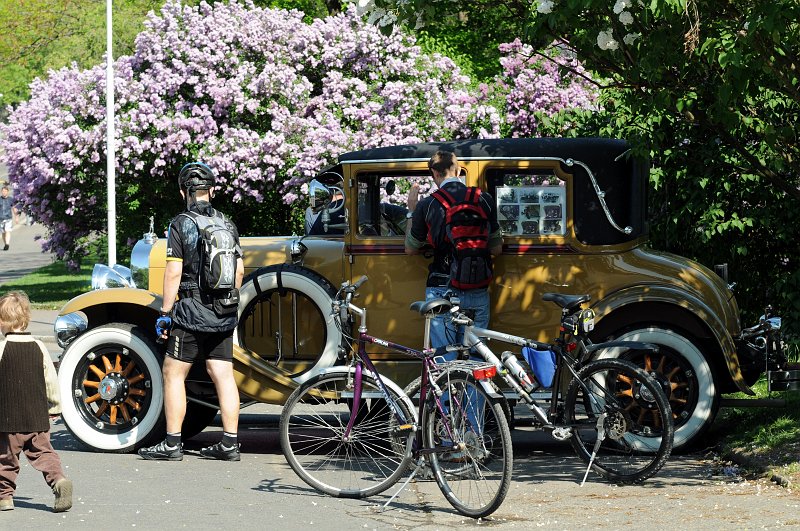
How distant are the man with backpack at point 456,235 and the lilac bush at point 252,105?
480 inches

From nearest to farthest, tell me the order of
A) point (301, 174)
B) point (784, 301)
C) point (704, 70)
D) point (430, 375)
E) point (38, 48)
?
point (430, 375) → point (704, 70) → point (784, 301) → point (301, 174) → point (38, 48)

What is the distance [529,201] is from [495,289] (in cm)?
68

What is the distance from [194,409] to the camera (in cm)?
976

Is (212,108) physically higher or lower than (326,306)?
Result: higher

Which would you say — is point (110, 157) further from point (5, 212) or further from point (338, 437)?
point (5, 212)

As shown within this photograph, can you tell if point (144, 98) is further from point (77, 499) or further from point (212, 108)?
point (77, 499)

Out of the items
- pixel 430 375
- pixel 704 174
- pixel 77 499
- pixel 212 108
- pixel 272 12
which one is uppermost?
pixel 272 12

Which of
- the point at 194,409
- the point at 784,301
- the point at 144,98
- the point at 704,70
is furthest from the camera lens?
the point at 144,98

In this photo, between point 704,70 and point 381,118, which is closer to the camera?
point 704,70

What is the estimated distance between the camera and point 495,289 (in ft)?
29.9

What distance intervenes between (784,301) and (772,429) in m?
1.65

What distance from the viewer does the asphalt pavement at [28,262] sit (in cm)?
1937

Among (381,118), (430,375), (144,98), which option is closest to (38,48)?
(144,98)

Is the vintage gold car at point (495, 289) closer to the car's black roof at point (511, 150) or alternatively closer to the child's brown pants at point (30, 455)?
the car's black roof at point (511, 150)
